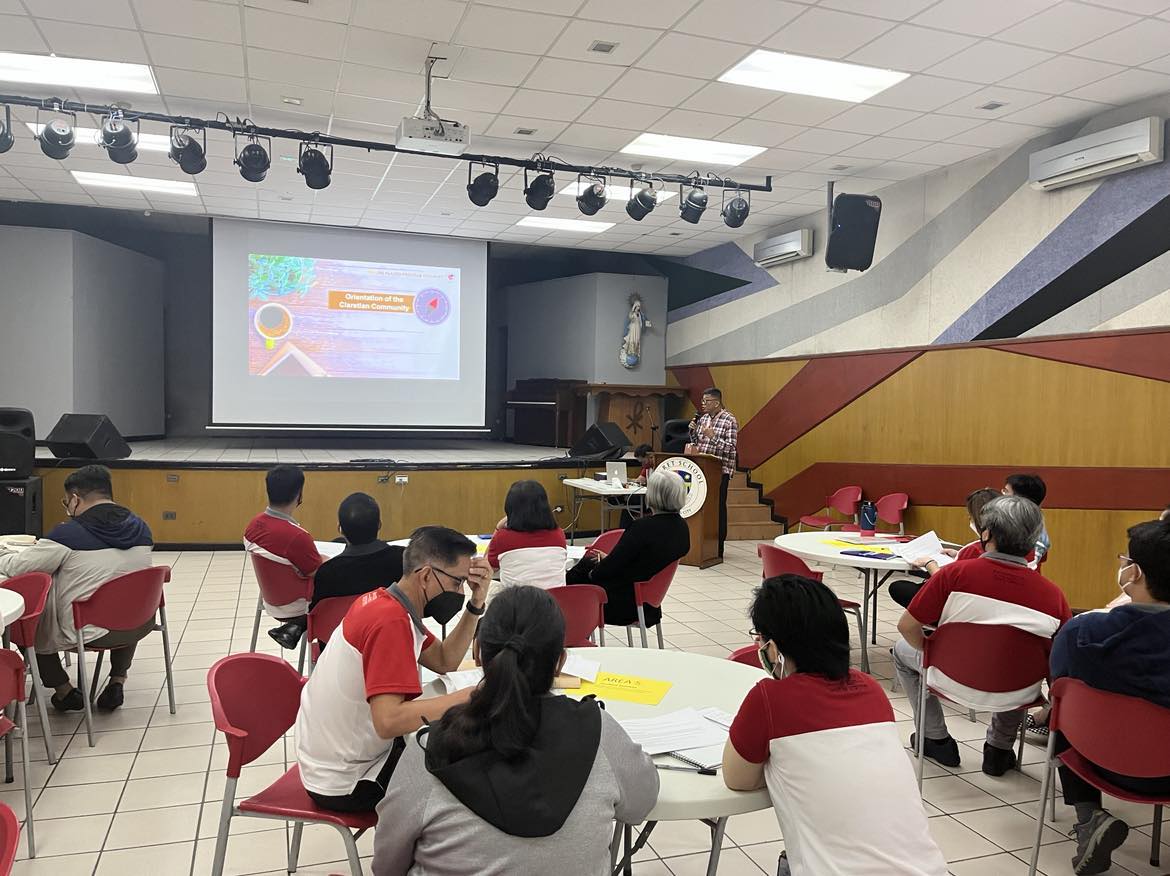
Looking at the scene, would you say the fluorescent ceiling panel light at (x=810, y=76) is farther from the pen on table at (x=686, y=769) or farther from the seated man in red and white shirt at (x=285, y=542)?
the pen on table at (x=686, y=769)

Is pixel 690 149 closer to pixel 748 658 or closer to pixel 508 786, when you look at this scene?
pixel 748 658

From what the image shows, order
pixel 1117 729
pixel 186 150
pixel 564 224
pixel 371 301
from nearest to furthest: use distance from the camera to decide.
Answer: pixel 1117 729
pixel 186 150
pixel 564 224
pixel 371 301

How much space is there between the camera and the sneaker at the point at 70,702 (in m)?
4.06

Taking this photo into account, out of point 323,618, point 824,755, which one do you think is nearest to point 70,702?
point 323,618

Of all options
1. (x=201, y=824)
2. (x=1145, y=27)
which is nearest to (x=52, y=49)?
(x=201, y=824)

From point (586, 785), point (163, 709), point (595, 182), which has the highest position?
point (595, 182)

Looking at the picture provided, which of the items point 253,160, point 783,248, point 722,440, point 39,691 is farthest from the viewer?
point 783,248

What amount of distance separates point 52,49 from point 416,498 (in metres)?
5.07

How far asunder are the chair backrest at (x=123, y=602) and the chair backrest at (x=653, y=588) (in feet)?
7.70

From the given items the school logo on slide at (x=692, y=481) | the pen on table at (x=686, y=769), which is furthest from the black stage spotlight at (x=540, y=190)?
the pen on table at (x=686, y=769)

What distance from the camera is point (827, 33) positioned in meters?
4.97

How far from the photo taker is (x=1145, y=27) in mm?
4754

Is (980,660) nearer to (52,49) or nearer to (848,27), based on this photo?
(848,27)

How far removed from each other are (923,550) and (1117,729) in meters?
2.21
